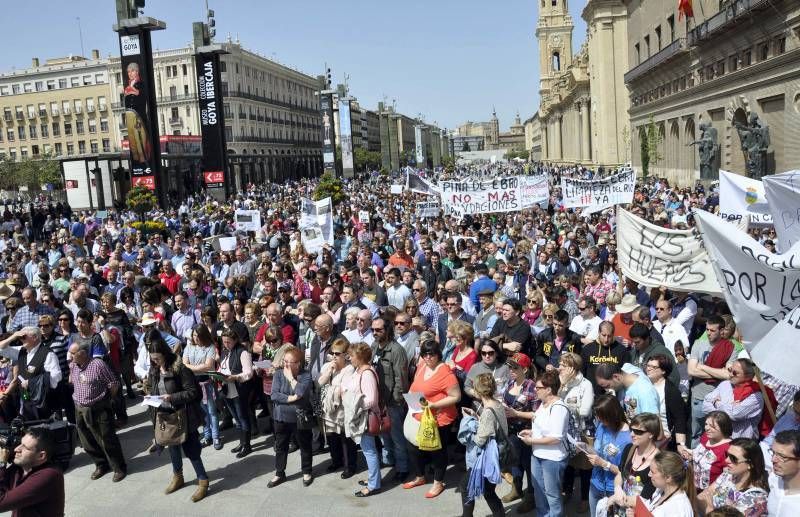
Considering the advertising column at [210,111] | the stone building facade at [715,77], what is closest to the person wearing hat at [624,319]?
the stone building facade at [715,77]

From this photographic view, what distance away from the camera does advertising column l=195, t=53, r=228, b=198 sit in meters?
39.1

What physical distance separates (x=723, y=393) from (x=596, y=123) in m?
60.7

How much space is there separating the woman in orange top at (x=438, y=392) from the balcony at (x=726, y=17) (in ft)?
86.4

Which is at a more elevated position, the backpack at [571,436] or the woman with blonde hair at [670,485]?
the woman with blonde hair at [670,485]

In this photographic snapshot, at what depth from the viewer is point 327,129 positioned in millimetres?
57375

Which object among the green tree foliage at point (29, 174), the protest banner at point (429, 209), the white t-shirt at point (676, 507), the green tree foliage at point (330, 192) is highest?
the green tree foliage at point (29, 174)

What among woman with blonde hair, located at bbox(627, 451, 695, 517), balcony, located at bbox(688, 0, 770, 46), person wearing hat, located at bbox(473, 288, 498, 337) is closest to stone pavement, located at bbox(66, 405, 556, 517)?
person wearing hat, located at bbox(473, 288, 498, 337)

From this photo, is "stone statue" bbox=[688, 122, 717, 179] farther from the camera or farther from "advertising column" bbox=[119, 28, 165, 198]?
the camera

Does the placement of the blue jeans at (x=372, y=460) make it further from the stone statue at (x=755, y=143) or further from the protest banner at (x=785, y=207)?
the stone statue at (x=755, y=143)

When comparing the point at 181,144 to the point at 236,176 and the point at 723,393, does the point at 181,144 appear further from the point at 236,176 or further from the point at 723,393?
the point at 723,393

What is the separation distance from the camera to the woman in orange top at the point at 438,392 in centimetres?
619

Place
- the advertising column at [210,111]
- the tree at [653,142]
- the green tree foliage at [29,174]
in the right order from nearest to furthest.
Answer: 1. the advertising column at [210,111]
2. the tree at [653,142]
3. the green tree foliage at [29,174]

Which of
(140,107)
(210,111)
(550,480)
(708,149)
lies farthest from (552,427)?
(210,111)

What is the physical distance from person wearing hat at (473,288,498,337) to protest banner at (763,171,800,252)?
3.05 m
